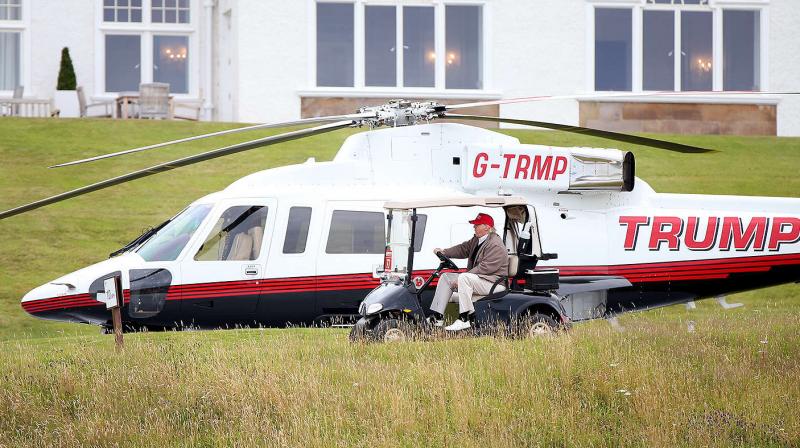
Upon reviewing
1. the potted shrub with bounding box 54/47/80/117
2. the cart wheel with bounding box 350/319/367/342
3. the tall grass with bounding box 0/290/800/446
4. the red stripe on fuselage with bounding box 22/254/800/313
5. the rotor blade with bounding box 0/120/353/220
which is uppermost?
the potted shrub with bounding box 54/47/80/117

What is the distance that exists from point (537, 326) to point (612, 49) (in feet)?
54.9

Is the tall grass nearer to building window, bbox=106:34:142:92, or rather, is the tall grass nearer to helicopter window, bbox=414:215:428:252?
helicopter window, bbox=414:215:428:252

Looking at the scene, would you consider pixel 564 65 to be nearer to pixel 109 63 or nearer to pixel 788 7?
pixel 788 7

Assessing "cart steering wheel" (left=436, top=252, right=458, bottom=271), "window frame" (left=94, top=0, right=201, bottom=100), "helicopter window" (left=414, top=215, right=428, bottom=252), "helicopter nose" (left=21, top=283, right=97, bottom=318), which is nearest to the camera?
"cart steering wheel" (left=436, top=252, right=458, bottom=271)

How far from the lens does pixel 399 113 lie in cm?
1222

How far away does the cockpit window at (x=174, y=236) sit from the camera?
39.5 feet

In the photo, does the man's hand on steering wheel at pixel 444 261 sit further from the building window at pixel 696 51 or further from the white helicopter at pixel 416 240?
the building window at pixel 696 51

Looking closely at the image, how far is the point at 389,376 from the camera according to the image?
29.4 ft

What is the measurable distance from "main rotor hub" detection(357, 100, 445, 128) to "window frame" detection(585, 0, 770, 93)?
1466 cm

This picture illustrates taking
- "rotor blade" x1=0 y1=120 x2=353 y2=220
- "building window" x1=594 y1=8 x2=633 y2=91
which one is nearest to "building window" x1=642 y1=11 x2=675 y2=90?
"building window" x1=594 y1=8 x2=633 y2=91

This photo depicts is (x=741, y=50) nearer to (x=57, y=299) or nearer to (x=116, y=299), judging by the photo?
(x=57, y=299)

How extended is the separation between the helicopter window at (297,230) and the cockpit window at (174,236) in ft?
2.98

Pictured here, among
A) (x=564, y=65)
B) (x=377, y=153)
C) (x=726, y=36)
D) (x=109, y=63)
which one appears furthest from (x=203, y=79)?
(x=377, y=153)

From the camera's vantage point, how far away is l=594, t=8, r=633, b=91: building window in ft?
86.9
